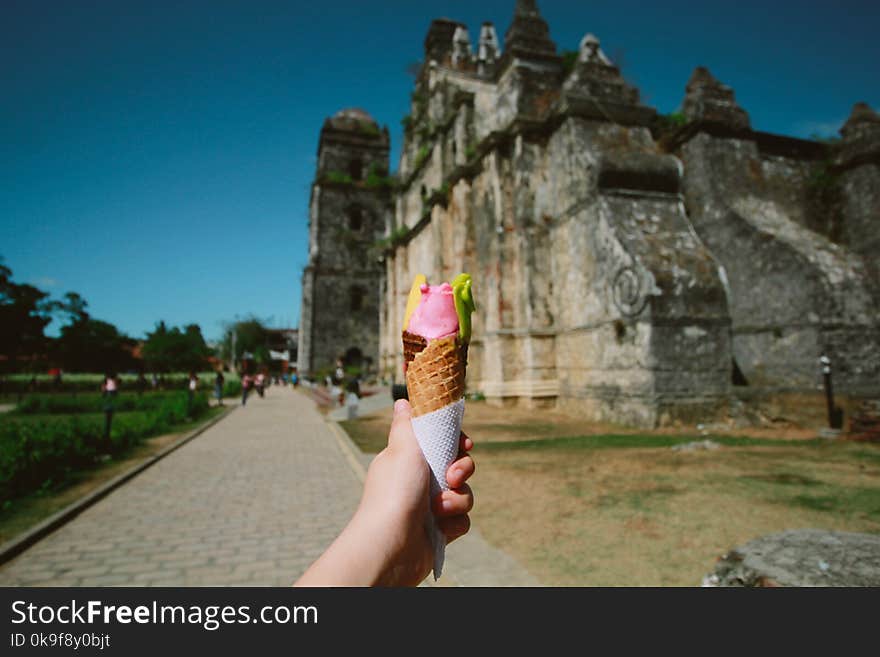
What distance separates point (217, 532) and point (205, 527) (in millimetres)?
253

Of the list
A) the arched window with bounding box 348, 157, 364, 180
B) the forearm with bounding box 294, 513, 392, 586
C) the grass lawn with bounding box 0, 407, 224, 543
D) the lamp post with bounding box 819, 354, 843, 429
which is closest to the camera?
the forearm with bounding box 294, 513, 392, 586

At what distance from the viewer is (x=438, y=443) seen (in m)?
1.26

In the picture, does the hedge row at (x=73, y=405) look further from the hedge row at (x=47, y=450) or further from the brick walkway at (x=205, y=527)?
the brick walkway at (x=205, y=527)

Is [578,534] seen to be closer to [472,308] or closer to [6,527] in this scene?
[472,308]

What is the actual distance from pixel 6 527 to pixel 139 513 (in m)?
1.12

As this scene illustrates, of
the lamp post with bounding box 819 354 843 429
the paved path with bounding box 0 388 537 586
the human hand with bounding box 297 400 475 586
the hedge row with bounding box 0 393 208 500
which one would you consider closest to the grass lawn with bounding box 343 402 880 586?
the lamp post with bounding box 819 354 843 429

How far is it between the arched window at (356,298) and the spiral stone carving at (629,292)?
83.5ft

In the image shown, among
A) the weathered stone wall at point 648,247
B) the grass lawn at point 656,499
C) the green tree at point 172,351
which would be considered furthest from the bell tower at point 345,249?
the grass lawn at point 656,499

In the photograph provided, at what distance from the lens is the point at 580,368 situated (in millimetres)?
11727

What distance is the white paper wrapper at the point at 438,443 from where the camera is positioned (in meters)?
1.24

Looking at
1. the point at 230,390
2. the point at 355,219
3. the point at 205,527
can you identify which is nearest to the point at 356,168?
the point at 355,219

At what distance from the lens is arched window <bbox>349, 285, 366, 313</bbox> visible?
3369cm

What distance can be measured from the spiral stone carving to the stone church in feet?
0.16

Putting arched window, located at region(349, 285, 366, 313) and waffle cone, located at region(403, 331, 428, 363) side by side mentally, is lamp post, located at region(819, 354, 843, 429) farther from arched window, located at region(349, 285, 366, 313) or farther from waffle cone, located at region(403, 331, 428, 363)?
arched window, located at region(349, 285, 366, 313)
